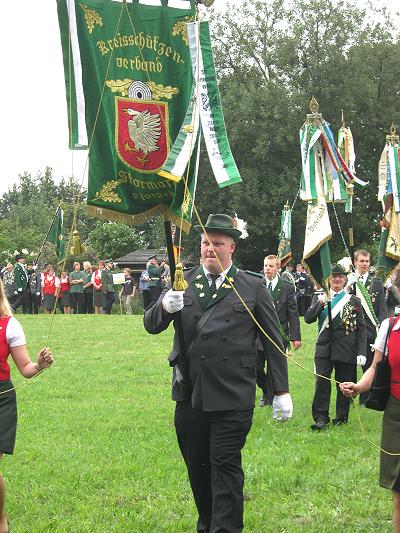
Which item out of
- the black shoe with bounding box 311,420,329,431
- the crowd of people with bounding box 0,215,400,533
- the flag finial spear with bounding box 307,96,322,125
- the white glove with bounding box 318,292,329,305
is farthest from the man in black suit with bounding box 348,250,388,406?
the crowd of people with bounding box 0,215,400,533

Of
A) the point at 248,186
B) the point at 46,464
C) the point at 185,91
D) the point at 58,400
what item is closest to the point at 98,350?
the point at 58,400

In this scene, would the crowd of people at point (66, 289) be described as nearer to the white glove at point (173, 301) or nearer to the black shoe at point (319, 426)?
the black shoe at point (319, 426)

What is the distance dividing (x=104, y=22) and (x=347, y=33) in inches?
1606

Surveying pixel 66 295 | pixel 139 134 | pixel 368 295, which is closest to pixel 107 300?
pixel 66 295

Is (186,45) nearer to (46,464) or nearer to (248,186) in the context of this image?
(46,464)

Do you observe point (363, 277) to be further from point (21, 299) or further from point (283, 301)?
point (21, 299)

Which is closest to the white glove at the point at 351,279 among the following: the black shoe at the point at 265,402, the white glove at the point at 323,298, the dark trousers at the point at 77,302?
the white glove at the point at 323,298

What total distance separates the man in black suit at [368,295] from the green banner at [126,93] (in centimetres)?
622

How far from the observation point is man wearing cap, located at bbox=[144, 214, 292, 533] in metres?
5.63

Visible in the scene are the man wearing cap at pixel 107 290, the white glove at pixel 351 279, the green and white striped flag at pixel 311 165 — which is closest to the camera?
the green and white striped flag at pixel 311 165

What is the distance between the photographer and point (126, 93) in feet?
20.3

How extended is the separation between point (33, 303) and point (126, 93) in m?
26.6

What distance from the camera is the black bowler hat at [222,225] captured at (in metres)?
6.02

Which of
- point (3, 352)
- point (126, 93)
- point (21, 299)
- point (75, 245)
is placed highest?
point (126, 93)
